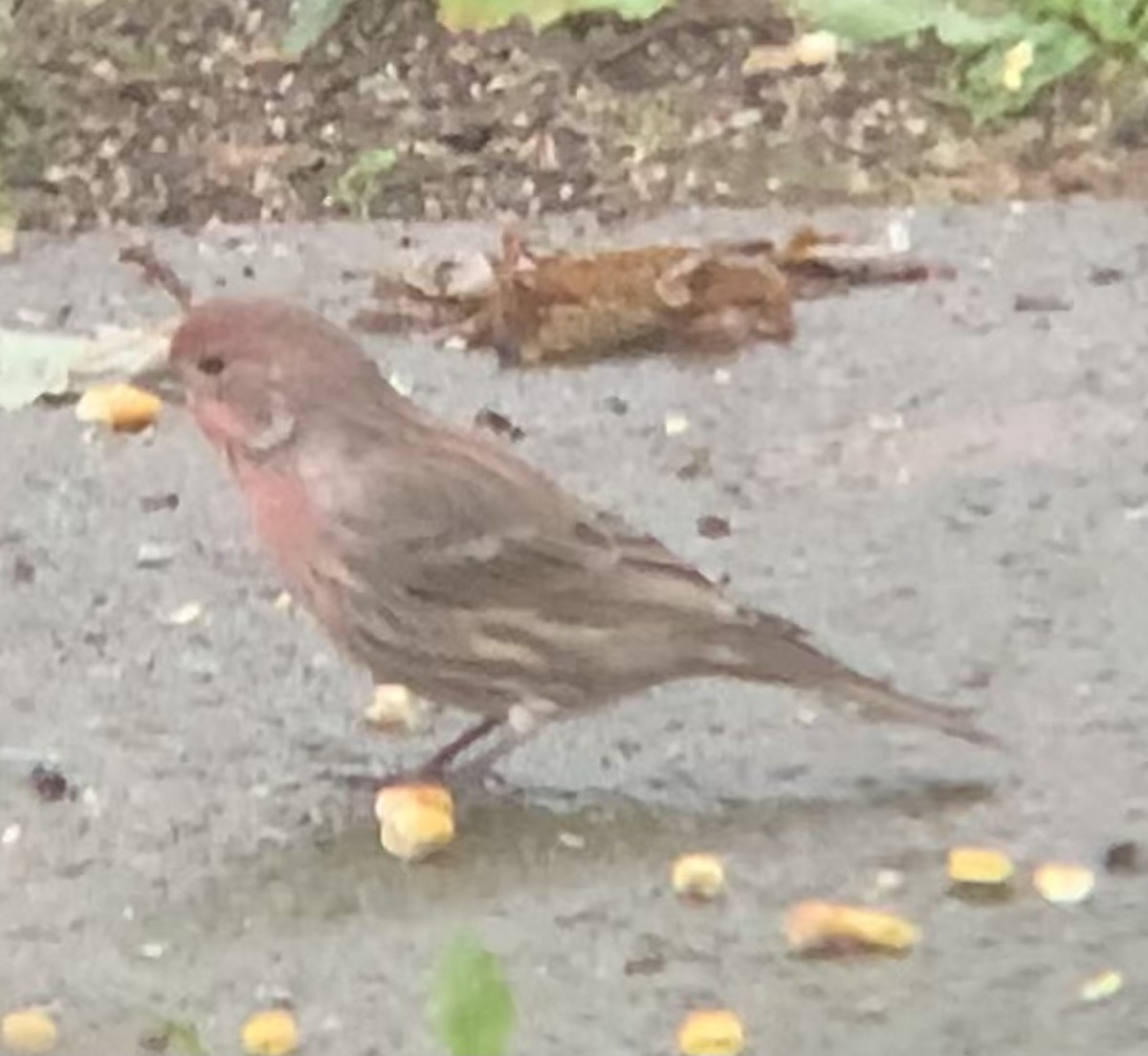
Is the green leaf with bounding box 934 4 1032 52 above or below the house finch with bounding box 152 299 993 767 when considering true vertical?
below

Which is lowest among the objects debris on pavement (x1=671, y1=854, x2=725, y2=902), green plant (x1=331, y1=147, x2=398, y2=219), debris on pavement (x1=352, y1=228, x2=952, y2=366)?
green plant (x1=331, y1=147, x2=398, y2=219)

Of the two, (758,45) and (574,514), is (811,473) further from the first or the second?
(758,45)

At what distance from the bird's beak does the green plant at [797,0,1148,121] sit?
2207mm

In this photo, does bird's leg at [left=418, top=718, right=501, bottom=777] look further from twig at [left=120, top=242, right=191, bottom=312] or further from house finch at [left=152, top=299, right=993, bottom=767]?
twig at [left=120, top=242, right=191, bottom=312]

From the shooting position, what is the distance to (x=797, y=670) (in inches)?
102

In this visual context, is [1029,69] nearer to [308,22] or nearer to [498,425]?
[308,22]

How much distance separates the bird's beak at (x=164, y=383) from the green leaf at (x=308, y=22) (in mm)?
2267

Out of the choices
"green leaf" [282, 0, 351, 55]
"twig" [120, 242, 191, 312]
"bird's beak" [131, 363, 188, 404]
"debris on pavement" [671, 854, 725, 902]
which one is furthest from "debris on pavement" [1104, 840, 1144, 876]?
"green leaf" [282, 0, 351, 55]

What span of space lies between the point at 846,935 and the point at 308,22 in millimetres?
2730

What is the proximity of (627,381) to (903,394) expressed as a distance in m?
0.30

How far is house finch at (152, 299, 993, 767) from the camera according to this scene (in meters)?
2.55

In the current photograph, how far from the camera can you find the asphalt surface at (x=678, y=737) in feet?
7.77

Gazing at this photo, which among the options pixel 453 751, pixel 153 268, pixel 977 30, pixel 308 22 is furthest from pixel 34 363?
pixel 977 30

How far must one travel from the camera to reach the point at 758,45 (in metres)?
4.91
